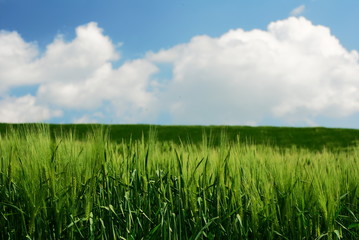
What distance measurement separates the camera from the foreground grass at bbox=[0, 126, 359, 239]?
220 cm

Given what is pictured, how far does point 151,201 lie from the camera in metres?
2.42

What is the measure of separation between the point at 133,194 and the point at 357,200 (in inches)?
65.0

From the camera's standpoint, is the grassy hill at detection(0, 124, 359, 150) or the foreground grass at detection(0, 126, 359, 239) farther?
the grassy hill at detection(0, 124, 359, 150)

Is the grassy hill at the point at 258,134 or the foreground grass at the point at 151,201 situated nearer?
the foreground grass at the point at 151,201

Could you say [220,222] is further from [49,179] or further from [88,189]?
[49,179]

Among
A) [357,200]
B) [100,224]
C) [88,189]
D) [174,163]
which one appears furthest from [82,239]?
[357,200]

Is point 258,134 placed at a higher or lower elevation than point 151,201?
higher

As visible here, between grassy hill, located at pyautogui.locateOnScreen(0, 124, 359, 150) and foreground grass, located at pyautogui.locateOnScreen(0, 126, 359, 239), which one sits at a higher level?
grassy hill, located at pyautogui.locateOnScreen(0, 124, 359, 150)

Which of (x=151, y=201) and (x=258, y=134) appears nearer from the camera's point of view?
(x=151, y=201)

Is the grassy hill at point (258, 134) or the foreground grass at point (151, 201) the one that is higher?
the grassy hill at point (258, 134)

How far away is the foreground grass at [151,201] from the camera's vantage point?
220 centimetres

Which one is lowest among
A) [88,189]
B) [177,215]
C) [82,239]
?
[82,239]

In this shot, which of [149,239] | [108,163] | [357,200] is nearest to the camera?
[149,239]

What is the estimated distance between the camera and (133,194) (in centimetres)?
242
